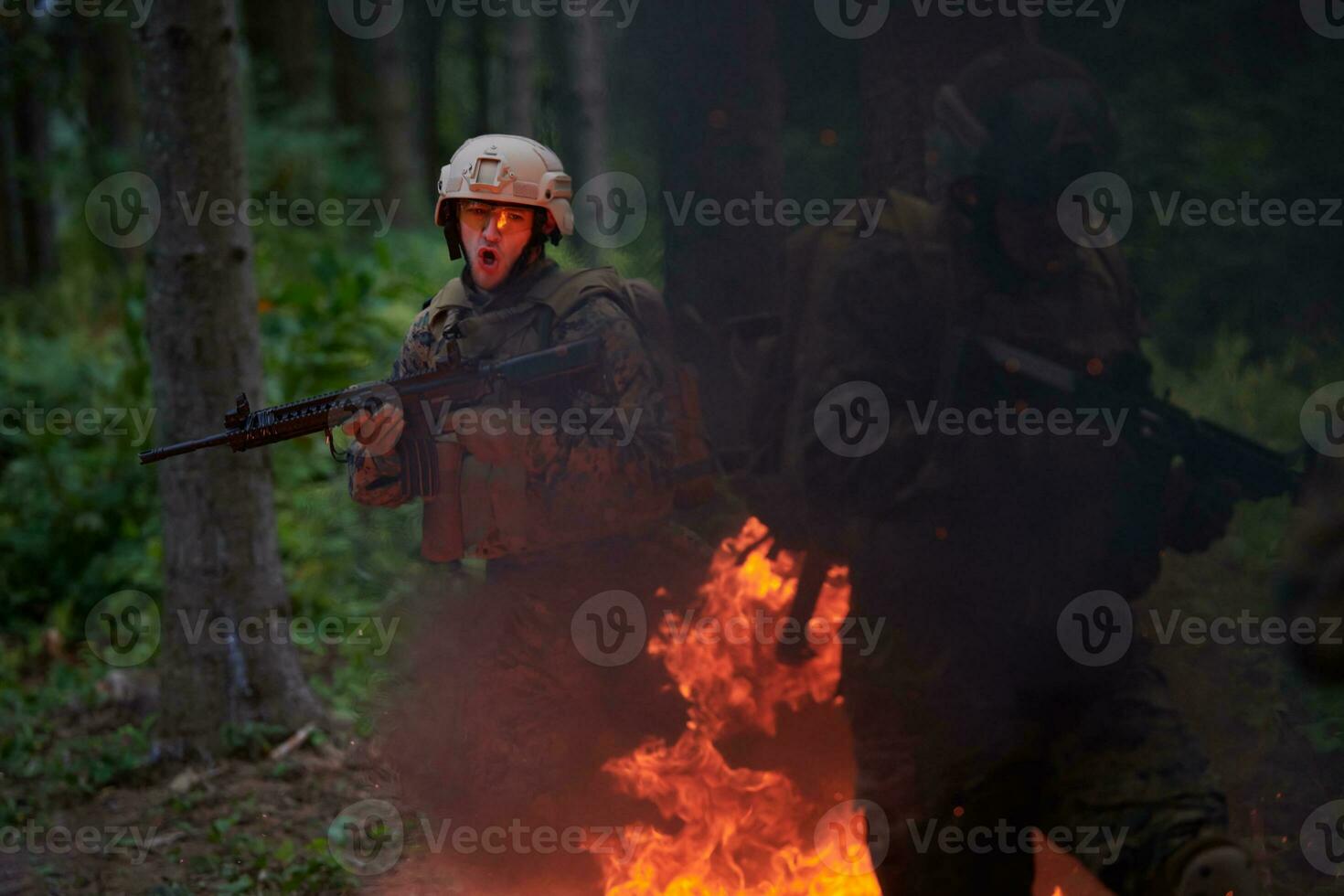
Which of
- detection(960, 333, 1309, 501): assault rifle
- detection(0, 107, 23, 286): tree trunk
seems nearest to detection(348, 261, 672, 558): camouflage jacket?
detection(960, 333, 1309, 501): assault rifle

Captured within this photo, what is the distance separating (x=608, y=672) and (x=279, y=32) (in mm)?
15369

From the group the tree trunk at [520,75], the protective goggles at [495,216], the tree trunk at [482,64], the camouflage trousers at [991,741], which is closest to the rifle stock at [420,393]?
the protective goggles at [495,216]

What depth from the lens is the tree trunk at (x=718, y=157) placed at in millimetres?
4953

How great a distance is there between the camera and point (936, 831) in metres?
3.95

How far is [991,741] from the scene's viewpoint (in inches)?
157

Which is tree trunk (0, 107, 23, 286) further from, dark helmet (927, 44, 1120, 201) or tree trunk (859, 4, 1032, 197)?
dark helmet (927, 44, 1120, 201)

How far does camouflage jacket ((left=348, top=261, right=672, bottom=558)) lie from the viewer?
4.05 m

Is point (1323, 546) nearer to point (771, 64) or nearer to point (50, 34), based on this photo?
point (771, 64)

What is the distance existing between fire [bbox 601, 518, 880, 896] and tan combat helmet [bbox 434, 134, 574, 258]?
5.00 ft

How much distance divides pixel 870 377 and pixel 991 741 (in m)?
1.29

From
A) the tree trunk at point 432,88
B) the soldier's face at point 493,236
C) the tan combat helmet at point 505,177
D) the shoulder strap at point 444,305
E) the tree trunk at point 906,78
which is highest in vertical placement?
the tree trunk at point 432,88

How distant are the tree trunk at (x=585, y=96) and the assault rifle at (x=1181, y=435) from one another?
4.67m

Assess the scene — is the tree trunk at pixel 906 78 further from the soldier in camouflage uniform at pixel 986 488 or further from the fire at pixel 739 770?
the fire at pixel 739 770

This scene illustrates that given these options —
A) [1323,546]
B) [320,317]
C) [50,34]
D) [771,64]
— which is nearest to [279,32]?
[50,34]
